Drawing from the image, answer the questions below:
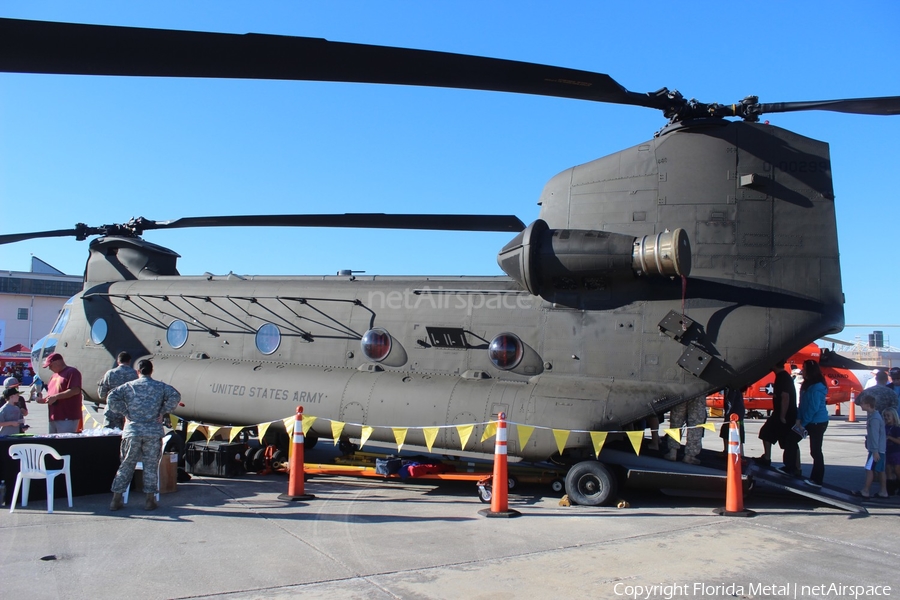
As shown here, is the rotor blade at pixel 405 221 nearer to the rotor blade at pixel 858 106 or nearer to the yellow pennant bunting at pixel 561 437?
the yellow pennant bunting at pixel 561 437

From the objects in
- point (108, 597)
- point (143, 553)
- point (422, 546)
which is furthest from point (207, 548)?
point (422, 546)

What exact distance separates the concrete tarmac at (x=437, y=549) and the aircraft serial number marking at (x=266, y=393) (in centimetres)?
155

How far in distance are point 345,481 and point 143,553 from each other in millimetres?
4198

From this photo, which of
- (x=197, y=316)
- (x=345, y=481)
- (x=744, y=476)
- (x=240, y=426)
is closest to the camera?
(x=744, y=476)

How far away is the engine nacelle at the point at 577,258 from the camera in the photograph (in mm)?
8206

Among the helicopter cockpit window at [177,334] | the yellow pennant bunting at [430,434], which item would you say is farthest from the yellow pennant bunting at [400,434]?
the helicopter cockpit window at [177,334]

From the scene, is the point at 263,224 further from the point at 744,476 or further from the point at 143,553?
the point at 744,476

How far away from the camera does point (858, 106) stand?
23.9 ft

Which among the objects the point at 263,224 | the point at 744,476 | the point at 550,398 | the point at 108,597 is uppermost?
the point at 263,224

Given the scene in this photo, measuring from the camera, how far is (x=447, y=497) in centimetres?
→ 890

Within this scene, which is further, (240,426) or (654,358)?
(240,426)

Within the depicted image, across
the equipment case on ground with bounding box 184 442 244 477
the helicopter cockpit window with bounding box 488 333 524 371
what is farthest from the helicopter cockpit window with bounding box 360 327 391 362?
the equipment case on ground with bounding box 184 442 244 477

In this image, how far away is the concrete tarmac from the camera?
5.06 metres

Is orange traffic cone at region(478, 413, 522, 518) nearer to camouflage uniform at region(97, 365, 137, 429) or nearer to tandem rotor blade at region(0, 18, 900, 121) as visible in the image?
tandem rotor blade at region(0, 18, 900, 121)
